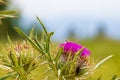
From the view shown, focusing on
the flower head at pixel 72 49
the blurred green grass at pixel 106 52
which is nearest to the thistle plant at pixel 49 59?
the flower head at pixel 72 49

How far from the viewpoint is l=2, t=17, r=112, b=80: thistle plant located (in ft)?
5.62

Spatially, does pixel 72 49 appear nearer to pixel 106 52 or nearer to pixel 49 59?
pixel 49 59

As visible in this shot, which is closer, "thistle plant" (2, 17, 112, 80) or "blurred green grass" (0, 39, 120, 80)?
"thistle plant" (2, 17, 112, 80)

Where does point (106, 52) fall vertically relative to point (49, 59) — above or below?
below

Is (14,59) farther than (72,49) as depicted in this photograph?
No

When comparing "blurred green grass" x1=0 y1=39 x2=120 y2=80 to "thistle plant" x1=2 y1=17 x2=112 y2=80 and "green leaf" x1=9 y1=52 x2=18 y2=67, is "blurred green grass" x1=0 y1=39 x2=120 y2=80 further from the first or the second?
"green leaf" x1=9 y1=52 x2=18 y2=67

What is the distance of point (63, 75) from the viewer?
1.80 m

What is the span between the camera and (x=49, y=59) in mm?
1732

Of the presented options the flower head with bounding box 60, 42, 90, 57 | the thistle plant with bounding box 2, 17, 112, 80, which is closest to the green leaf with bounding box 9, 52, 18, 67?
the thistle plant with bounding box 2, 17, 112, 80

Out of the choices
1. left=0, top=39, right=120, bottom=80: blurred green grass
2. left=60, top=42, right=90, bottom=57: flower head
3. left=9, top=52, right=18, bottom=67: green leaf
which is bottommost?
left=0, top=39, right=120, bottom=80: blurred green grass

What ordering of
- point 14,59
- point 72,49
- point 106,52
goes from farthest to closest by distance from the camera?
point 106,52, point 72,49, point 14,59

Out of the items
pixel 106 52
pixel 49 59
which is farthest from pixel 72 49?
pixel 106 52

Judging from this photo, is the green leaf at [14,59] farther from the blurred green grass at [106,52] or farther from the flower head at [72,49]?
the blurred green grass at [106,52]

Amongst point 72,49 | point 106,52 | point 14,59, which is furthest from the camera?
point 106,52
